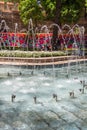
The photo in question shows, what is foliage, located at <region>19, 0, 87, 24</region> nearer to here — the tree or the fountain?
the tree

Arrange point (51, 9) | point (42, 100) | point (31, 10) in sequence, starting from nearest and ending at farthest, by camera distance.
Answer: point (42, 100) → point (51, 9) → point (31, 10)

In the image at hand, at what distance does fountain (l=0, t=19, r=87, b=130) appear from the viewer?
885 centimetres

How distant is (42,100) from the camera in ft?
36.0

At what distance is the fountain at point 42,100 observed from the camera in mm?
8852

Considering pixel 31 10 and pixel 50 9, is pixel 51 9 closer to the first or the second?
pixel 50 9

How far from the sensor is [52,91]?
12.3 metres

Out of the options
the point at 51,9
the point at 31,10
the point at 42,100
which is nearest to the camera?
the point at 42,100

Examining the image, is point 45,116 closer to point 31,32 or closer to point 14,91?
point 14,91

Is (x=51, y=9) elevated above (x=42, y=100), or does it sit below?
above

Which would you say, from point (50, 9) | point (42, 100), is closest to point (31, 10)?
point (50, 9)

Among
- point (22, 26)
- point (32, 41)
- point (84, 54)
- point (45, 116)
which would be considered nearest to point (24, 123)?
point (45, 116)

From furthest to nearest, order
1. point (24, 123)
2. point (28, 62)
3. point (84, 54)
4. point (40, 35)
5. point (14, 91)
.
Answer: point (40, 35) → point (84, 54) → point (28, 62) → point (14, 91) → point (24, 123)

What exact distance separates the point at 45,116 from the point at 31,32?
21771mm

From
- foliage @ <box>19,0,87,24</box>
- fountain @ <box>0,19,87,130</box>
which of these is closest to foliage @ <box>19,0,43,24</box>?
foliage @ <box>19,0,87,24</box>
